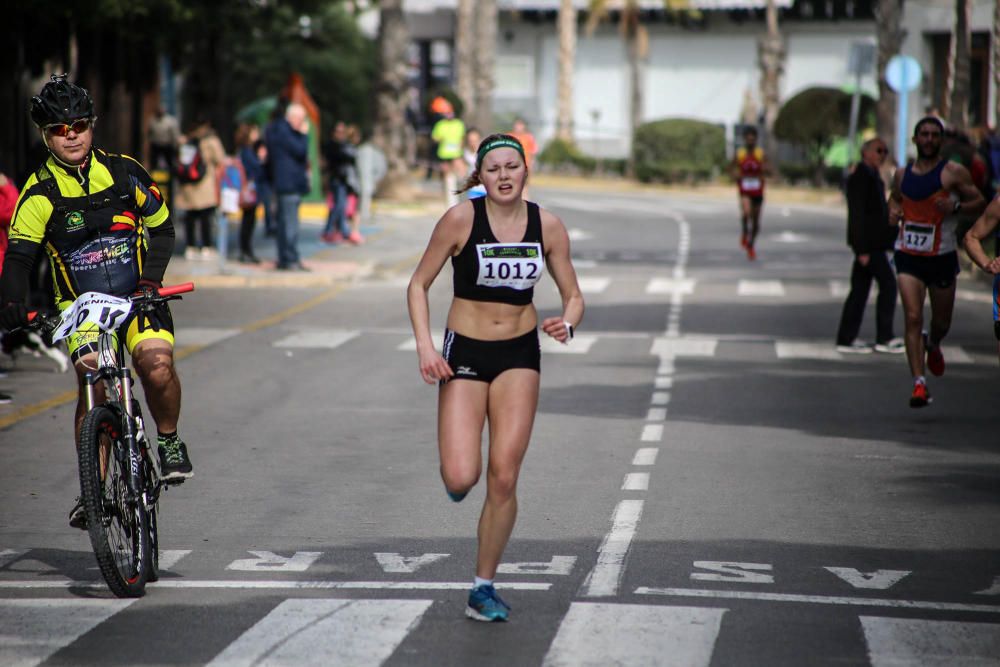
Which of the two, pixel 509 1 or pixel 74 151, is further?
pixel 509 1

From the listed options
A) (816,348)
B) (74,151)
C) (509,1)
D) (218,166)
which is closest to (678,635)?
(74,151)

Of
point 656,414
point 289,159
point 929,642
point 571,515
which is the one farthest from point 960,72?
point 929,642

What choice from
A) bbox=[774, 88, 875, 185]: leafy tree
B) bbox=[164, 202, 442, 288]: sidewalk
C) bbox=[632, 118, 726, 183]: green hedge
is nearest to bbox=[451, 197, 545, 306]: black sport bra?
bbox=[164, 202, 442, 288]: sidewalk

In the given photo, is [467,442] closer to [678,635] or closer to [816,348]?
[678,635]

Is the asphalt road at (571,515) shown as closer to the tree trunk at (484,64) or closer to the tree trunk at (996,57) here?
the tree trunk at (996,57)

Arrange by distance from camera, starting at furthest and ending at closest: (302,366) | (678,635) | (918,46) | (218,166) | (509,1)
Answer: (509,1), (918,46), (218,166), (302,366), (678,635)

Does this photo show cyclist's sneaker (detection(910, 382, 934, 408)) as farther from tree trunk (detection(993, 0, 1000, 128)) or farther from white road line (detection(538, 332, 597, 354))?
tree trunk (detection(993, 0, 1000, 128))

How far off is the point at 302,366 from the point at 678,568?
28.2ft

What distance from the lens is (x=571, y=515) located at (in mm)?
9594

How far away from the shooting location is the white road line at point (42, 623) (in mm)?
6633

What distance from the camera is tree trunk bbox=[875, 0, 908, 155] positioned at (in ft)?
139

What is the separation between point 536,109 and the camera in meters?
76.9

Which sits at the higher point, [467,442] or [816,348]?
[467,442]

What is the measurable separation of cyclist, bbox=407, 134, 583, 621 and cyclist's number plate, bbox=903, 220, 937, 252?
6.87 metres
